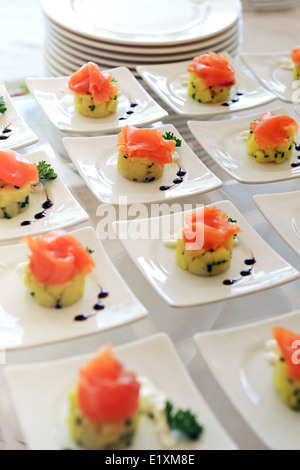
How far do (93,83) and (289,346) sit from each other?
5.48 ft

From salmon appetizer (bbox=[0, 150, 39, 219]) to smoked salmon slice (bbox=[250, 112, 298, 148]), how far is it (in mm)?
1002

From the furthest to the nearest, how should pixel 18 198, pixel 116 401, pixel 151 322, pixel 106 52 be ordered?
pixel 106 52 → pixel 18 198 → pixel 151 322 → pixel 116 401

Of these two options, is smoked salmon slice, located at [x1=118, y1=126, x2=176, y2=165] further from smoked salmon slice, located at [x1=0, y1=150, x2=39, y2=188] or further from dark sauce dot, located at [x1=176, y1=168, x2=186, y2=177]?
smoked salmon slice, located at [x1=0, y1=150, x2=39, y2=188]

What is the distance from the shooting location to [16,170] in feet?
7.64

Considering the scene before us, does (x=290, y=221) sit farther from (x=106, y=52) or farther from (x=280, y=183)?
(x=106, y=52)

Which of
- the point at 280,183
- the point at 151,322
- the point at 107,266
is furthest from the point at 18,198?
the point at 280,183

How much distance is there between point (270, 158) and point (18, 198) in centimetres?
112

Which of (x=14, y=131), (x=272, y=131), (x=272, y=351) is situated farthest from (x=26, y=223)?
(x=272, y=131)

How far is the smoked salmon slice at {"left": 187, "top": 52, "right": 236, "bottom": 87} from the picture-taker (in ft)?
9.84

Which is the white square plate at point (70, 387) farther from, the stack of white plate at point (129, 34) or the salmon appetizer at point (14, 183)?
the stack of white plate at point (129, 34)

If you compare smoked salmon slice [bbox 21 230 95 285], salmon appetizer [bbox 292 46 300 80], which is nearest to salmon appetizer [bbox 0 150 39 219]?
smoked salmon slice [bbox 21 230 95 285]

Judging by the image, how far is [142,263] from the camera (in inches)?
82.4

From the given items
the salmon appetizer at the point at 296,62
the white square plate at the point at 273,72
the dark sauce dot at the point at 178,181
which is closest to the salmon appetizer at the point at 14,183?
the dark sauce dot at the point at 178,181

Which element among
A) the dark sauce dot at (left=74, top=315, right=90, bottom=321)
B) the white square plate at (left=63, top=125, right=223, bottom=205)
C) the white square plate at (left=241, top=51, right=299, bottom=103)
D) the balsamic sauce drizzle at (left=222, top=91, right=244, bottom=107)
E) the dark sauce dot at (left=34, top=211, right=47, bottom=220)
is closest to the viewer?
the dark sauce dot at (left=74, top=315, right=90, bottom=321)
